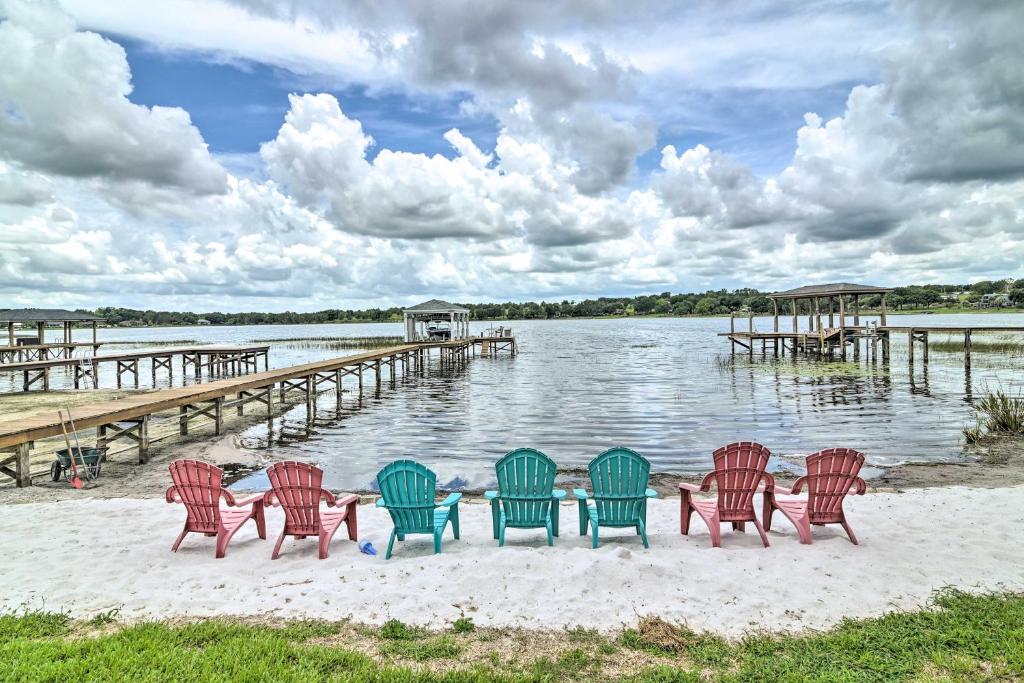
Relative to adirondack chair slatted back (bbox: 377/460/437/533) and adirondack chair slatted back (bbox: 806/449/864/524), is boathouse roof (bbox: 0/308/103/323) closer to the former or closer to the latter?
adirondack chair slatted back (bbox: 377/460/437/533)

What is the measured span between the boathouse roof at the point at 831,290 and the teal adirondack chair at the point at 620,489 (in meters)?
34.6

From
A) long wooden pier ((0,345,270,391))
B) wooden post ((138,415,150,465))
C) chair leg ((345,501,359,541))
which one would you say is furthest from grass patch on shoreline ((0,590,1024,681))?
long wooden pier ((0,345,270,391))

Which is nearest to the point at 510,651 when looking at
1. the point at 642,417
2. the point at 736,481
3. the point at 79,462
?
the point at 736,481

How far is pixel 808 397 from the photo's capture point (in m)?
21.8

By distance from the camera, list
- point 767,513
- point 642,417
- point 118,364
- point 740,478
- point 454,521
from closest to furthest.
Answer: point 740,478, point 454,521, point 767,513, point 642,417, point 118,364

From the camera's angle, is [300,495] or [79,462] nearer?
[300,495]

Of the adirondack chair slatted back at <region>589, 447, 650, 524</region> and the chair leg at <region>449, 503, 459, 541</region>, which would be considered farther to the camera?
the chair leg at <region>449, 503, 459, 541</region>

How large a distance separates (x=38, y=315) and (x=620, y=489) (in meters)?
35.7

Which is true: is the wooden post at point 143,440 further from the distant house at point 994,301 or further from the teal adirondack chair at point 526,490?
the distant house at point 994,301

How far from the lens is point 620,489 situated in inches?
243

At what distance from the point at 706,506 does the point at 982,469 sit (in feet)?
24.8

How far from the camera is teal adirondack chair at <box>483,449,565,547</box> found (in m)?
6.09

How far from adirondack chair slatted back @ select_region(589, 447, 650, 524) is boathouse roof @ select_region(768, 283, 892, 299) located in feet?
114

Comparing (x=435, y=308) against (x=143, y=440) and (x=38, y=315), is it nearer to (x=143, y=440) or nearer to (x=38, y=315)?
(x=38, y=315)
